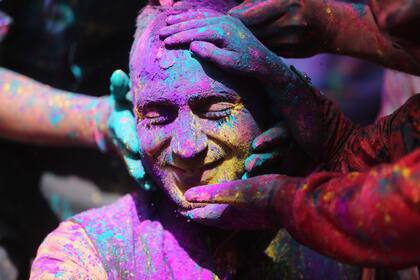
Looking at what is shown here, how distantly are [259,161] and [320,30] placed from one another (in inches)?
16.1

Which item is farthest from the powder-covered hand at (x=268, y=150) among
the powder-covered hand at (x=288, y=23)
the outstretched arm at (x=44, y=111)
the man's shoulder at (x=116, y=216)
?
the outstretched arm at (x=44, y=111)

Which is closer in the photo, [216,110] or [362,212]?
[362,212]

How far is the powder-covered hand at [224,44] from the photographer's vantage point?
1.24 metres

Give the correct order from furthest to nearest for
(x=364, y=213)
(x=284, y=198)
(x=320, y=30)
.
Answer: (x=320, y=30) → (x=284, y=198) → (x=364, y=213)

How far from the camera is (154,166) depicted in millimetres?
1346

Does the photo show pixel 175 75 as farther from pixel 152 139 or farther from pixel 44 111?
pixel 44 111

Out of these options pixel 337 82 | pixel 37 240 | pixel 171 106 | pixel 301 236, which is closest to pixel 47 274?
pixel 171 106

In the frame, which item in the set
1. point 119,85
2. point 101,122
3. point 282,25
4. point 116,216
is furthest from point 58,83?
point 282,25

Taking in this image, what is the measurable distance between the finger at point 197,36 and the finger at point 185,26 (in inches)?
0.5

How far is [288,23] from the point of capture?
1.38 m

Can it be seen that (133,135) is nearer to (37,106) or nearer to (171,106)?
(171,106)

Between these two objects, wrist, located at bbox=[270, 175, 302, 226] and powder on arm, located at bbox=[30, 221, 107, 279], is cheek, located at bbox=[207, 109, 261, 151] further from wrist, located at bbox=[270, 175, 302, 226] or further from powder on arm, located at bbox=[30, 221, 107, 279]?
powder on arm, located at bbox=[30, 221, 107, 279]

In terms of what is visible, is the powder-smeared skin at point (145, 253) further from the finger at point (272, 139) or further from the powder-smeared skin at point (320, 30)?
the powder-smeared skin at point (320, 30)

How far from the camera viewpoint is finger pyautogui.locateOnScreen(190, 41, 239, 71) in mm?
1232
